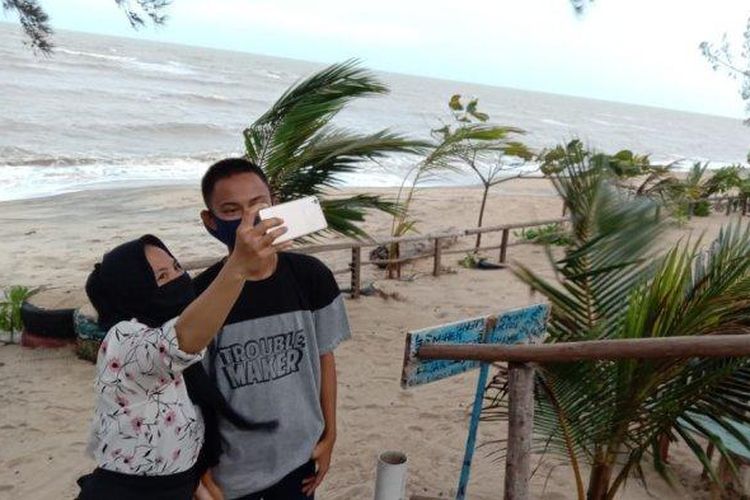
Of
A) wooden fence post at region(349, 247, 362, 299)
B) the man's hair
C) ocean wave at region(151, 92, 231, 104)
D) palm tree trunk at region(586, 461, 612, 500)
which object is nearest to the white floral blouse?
the man's hair

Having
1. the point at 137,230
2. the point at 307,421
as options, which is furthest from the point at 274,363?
the point at 137,230

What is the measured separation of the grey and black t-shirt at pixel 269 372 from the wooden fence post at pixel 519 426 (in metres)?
0.62

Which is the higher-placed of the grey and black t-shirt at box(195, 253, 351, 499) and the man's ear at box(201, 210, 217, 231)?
the man's ear at box(201, 210, 217, 231)

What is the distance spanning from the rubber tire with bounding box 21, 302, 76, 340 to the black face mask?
3.71 meters

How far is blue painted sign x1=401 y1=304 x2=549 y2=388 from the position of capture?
1.66m

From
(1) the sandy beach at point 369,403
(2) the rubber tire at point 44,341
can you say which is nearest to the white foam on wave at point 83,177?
(1) the sandy beach at point 369,403

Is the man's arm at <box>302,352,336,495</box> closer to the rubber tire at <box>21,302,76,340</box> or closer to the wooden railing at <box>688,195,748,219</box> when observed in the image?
the rubber tire at <box>21,302,76,340</box>

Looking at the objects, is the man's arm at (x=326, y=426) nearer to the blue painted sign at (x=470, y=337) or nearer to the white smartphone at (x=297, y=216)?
the blue painted sign at (x=470, y=337)

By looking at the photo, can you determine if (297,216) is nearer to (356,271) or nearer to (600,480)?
(600,480)

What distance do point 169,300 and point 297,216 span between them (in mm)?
326

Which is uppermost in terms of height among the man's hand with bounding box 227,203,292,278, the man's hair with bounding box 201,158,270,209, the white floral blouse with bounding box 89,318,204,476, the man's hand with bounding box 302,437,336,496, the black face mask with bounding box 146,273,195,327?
the man's hair with bounding box 201,158,270,209

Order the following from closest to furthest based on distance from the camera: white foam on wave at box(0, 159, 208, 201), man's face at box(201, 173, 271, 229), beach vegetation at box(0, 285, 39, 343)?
man's face at box(201, 173, 271, 229), beach vegetation at box(0, 285, 39, 343), white foam on wave at box(0, 159, 208, 201)

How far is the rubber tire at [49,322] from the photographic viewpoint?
14.8 ft

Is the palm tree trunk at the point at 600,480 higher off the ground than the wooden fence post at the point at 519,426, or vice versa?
the wooden fence post at the point at 519,426
